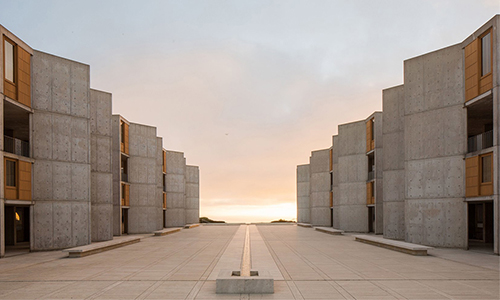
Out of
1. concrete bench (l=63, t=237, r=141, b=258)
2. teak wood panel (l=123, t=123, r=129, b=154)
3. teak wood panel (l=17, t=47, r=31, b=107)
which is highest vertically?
teak wood panel (l=17, t=47, r=31, b=107)

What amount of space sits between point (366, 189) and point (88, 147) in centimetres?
2500

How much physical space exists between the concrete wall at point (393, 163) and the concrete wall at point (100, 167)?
2027 centimetres

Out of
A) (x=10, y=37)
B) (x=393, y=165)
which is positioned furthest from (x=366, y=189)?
(x=10, y=37)

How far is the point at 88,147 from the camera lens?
23.8 m

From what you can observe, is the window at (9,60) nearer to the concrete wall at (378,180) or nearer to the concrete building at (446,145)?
the concrete building at (446,145)

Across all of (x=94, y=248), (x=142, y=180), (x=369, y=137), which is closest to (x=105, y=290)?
(x=94, y=248)

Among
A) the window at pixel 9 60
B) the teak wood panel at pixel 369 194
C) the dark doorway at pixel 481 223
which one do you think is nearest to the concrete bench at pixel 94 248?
the window at pixel 9 60

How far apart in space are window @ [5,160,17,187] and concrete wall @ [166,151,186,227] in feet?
103

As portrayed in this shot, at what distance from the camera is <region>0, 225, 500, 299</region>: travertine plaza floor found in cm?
A: 1046

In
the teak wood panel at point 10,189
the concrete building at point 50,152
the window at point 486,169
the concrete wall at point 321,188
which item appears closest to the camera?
the teak wood panel at point 10,189

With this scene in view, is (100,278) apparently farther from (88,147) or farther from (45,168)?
(88,147)

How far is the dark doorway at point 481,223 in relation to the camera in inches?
1077

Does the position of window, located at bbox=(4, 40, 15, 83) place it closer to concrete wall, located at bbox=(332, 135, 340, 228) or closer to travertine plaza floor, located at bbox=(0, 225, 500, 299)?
travertine plaza floor, located at bbox=(0, 225, 500, 299)

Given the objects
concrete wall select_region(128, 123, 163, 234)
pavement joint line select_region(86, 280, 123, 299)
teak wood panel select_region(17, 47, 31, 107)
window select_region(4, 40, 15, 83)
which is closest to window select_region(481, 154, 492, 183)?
pavement joint line select_region(86, 280, 123, 299)
